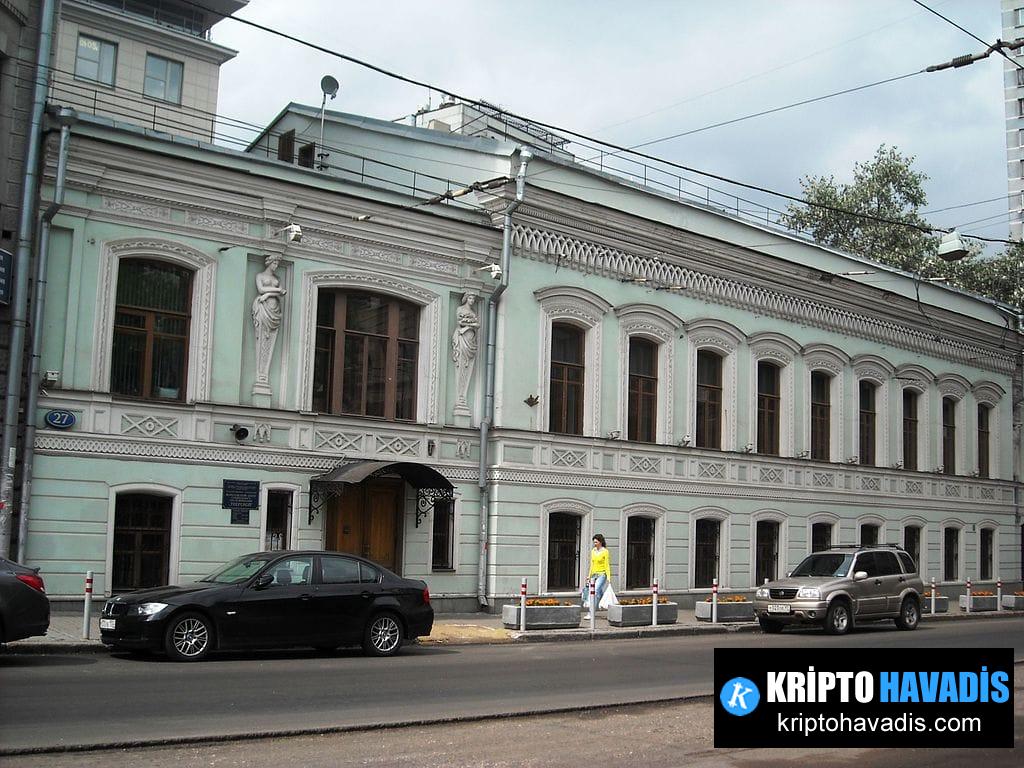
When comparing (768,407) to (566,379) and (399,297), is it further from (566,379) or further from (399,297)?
(399,297)

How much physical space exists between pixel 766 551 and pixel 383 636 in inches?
668

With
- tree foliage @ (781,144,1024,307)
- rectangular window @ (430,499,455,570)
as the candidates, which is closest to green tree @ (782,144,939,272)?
tree foliage @ (781,144,1024,307)

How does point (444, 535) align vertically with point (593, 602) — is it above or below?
above

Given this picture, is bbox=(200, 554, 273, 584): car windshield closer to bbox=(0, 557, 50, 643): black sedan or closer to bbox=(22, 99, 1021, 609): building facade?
bbox=(0, 557, 50, 643): black sedan

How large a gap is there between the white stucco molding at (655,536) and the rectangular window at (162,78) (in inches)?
1195

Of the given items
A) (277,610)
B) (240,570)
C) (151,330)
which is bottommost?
(277,610)

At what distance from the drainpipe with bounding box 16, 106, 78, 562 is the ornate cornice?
31.6ft

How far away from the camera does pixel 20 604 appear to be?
1422 cm

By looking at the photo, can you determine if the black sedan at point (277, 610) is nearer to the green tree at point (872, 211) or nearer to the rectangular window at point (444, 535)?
the rectangular window at point (444, 535)

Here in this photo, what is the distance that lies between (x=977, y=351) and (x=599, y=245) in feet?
63.8

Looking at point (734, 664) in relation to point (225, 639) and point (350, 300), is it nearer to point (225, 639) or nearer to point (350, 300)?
point (225, 639)

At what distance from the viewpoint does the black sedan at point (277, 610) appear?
14.9m

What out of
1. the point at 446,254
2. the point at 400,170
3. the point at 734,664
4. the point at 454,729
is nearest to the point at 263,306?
the point at 446,254

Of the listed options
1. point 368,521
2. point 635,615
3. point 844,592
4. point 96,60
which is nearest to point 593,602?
point 635,615
